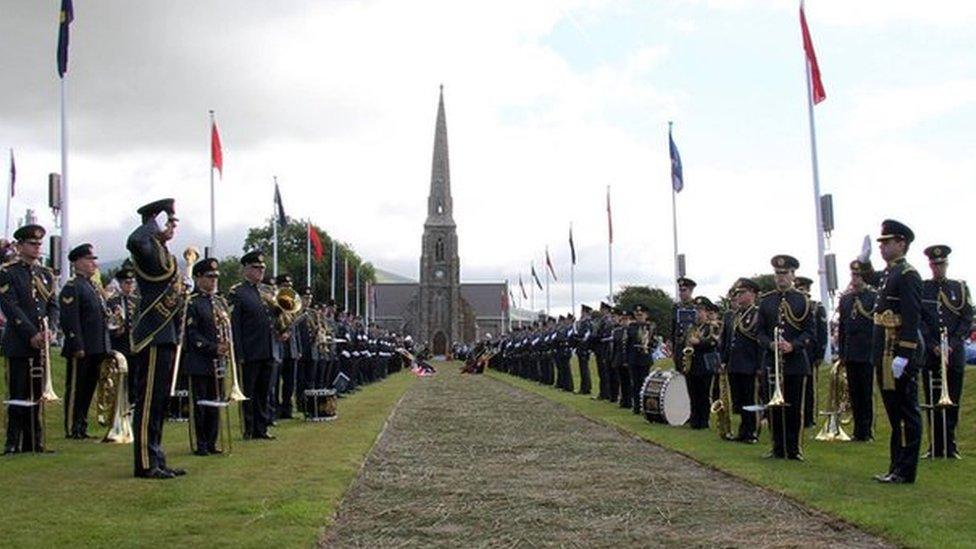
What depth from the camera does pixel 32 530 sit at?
848 centimetres

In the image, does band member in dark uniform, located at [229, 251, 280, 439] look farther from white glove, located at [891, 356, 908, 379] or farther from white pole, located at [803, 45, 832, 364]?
white pole, located at [803, 45, 832, 364]

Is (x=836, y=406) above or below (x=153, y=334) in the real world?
below

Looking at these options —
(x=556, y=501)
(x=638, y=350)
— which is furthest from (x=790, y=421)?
(x=638, y=350)

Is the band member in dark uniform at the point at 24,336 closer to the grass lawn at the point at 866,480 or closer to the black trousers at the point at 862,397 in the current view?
the grass lawn at the point at 866,480

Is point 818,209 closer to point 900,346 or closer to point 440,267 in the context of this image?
point 900,346

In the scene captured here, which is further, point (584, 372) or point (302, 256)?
point (302, 256)

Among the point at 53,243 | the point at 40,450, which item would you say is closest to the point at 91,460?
the point at 40,450

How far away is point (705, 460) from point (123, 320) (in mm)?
10063

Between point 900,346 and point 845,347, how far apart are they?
19.8 ft

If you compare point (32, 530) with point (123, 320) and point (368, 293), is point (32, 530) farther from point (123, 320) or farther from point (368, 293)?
point (368, 293)

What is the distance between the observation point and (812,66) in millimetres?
31562

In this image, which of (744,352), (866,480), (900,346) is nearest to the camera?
(900,346)

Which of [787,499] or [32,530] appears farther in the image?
[787,499]

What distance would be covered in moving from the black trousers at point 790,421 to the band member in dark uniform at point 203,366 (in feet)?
24.4
